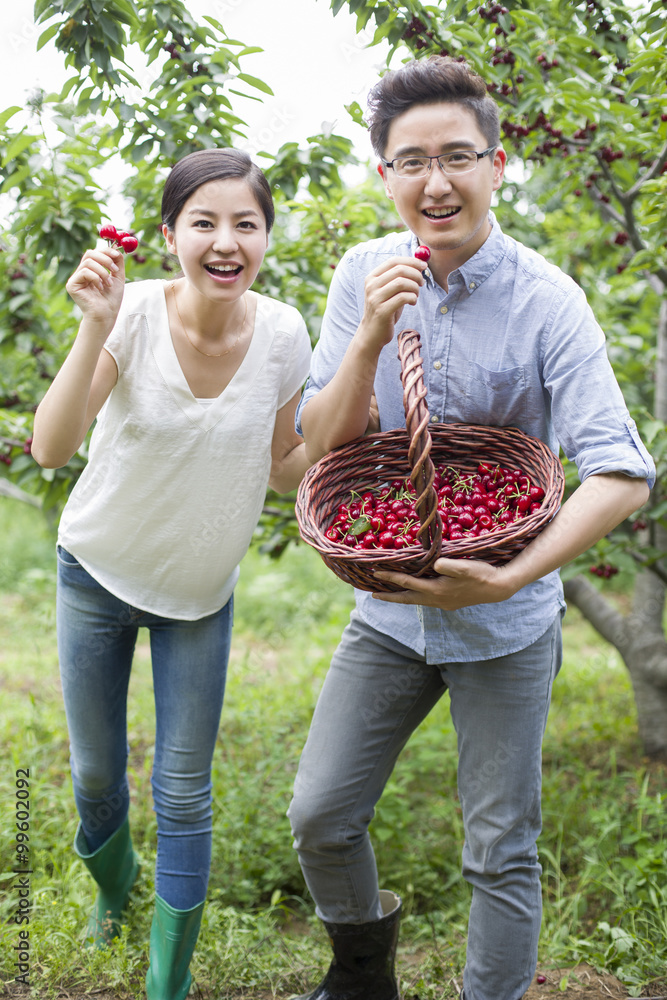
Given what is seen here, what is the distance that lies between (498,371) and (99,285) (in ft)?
2.68

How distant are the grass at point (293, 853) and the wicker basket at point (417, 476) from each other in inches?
50.0

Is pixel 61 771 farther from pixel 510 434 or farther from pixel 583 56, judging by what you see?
A: pixel 583 56

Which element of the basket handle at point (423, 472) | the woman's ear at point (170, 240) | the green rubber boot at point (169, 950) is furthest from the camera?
the green rubber boot at point (169, 950)

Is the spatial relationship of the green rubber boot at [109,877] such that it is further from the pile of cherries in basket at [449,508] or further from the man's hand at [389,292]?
the man's hand at [389,292]

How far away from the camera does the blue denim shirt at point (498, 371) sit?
156cm

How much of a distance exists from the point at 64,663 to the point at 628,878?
1825mm

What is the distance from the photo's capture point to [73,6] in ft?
6.35

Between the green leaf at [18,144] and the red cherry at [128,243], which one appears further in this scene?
the green leaf at [18,144]

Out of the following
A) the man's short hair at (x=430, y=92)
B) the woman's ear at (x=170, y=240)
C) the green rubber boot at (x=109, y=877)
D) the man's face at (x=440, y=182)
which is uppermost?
the man's short hair at (x=430, y=92)

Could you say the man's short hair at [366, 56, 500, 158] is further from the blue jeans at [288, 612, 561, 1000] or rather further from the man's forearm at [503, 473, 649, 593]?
the blue jeans at [288, 612, 561, 1000]

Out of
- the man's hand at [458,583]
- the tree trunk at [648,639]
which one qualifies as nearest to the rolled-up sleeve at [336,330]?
the man's hand at [458,583]

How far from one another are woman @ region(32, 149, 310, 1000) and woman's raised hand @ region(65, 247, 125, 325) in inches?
2.2

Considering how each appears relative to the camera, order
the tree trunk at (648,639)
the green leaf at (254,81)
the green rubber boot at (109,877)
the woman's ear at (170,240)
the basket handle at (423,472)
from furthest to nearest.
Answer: the tree trunk at (648,639) < the green leaf at (254,81) < the green rubber boot at (109,877) < the woman's ear at (170,240) < the basket handle at (423,472)
